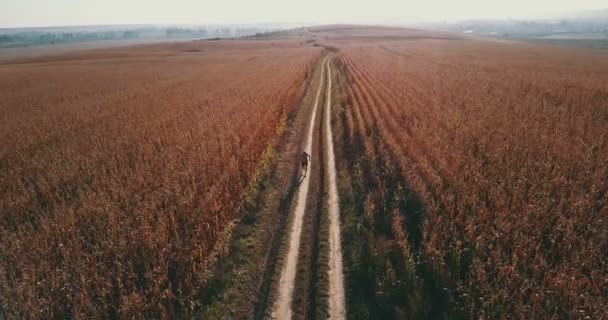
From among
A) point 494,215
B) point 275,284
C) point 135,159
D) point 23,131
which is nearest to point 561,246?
point 494,215

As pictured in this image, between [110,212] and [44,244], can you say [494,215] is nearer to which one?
[110,212]

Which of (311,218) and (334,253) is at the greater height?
(311,218)

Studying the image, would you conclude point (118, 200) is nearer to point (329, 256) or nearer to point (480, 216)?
point (329, 256)

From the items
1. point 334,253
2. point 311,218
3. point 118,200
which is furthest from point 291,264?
point 118,200

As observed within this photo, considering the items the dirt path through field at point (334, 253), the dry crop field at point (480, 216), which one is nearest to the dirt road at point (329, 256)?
the dirt path through field at point (334, 253)

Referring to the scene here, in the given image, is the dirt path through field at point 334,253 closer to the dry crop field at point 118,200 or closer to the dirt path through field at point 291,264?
the dirt path through field at point 291,264

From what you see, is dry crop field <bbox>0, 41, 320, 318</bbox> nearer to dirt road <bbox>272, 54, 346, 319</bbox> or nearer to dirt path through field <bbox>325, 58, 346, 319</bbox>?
dirt road <bbox>272, 54, 346, 319</bbox>

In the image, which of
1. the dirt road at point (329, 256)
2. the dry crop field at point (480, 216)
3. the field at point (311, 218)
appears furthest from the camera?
the dirt road at point (329, 256)
